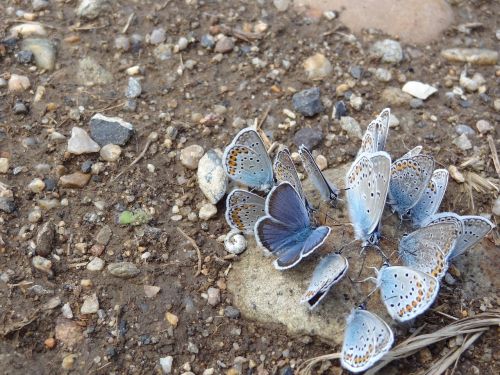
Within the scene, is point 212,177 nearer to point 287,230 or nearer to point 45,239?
point 287,230

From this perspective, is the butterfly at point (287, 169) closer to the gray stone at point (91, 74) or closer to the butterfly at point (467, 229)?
the butterfly at point (467, 229)

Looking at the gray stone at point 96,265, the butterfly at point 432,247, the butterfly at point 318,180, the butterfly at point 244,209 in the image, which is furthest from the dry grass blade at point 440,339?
the gray stone at point 96,265

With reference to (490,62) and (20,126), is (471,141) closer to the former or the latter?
(490,62)

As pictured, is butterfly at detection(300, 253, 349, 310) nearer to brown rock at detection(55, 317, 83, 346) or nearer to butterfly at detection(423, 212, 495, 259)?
butterfly at detection(423, 212, 495, 259)

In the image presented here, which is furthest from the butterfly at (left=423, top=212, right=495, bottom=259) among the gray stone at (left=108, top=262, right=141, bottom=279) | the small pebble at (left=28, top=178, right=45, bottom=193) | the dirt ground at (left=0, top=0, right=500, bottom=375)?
the small pebble at (left=28, top=178, right=45, bottom=193)

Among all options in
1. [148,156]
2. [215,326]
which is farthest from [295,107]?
[215,326]

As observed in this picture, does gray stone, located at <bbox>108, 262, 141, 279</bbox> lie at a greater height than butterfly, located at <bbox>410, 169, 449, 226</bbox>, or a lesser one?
lesser
